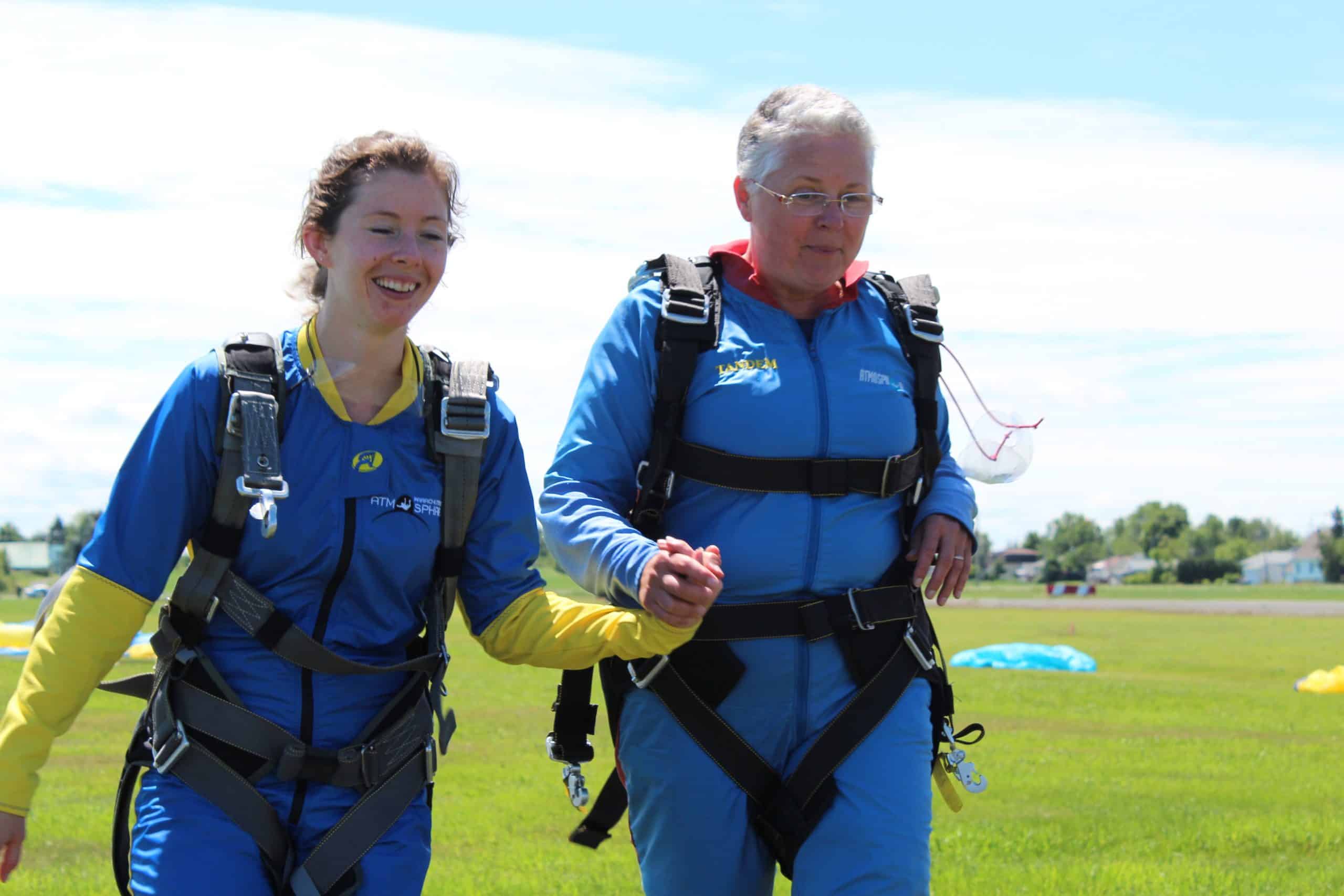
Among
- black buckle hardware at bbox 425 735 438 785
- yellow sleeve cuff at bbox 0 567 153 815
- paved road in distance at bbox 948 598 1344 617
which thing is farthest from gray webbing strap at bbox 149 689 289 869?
paved road in distance at bbox 948 598 1344 617

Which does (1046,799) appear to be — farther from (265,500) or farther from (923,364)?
(265,500)

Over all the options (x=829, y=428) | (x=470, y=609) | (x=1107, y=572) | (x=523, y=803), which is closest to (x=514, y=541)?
(x=470, y=609)

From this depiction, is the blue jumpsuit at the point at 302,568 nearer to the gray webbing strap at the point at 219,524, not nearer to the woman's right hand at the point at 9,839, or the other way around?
the gray webbing strap at the point at 219,524

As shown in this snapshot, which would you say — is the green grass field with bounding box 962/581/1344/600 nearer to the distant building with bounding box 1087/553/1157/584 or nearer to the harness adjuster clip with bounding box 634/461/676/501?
the distant building with bounding box 1087/553/1157/584

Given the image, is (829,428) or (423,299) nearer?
(423,299)

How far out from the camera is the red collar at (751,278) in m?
4.07

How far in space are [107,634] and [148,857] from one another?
1.64 ft

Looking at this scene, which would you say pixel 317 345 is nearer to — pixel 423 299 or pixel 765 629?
pixel 423 299

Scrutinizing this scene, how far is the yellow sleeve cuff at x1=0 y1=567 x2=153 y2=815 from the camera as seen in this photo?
10.1ft

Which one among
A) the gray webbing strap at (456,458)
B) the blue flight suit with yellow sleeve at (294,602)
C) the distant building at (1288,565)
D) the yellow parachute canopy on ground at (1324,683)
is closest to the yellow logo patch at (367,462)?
the blue flight suit with yellow sleeve at (294,602)

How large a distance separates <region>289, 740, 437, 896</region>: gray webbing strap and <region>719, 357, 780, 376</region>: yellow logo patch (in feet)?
4.21

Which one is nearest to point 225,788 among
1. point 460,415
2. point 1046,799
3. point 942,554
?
point 460,415

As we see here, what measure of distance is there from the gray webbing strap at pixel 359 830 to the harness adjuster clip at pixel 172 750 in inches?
14.6

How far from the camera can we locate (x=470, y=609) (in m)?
3.64
